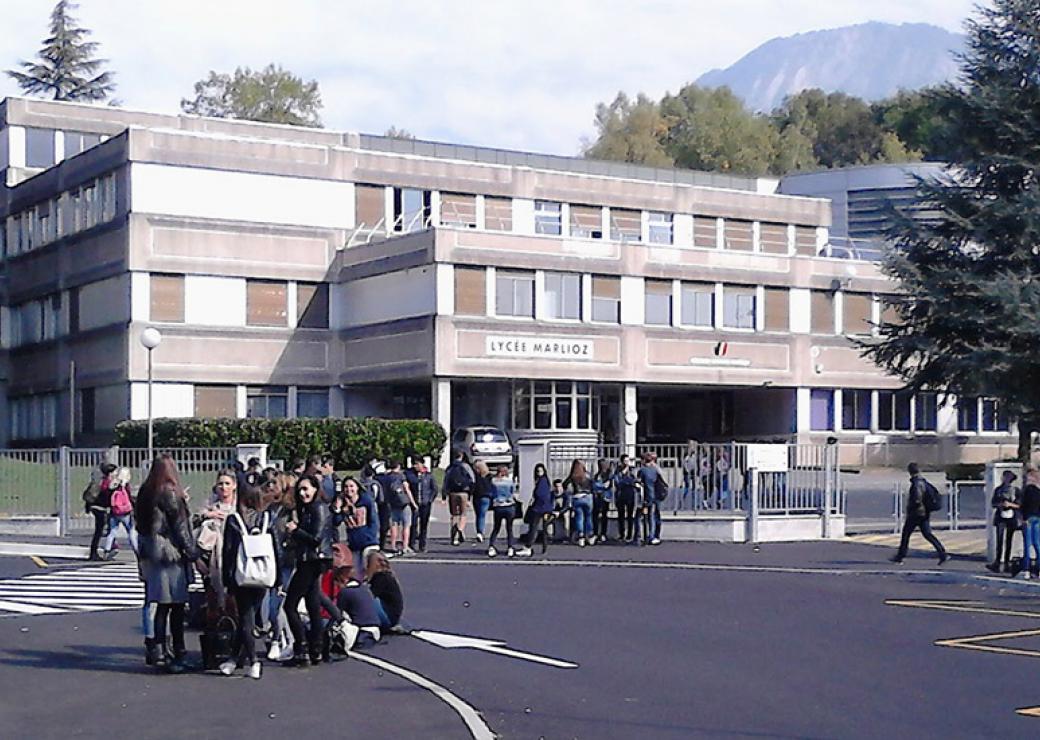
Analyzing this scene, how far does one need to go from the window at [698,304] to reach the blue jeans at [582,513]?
991 inches

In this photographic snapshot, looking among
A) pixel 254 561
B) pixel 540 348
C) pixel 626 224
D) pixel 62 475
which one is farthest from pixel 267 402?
pixel 254 561

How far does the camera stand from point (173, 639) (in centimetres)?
1364

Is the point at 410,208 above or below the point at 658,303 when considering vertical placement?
above

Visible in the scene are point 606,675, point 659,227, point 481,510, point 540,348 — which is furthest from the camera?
point 659,227

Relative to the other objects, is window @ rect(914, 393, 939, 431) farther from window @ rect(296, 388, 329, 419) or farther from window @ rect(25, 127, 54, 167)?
window @ rect(25, 127, 54, 167)

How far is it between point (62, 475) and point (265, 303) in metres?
22.0

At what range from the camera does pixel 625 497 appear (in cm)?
2939

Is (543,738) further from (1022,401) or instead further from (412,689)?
(1022,401)

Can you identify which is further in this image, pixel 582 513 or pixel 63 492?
pixel 63 492

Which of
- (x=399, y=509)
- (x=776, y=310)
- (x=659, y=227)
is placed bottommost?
(x=399, y=509)

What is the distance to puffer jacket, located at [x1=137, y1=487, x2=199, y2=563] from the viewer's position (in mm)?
13250

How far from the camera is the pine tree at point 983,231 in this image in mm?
37844

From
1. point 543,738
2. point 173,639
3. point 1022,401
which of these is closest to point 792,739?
point 543,738

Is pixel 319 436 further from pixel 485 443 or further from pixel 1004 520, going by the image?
pixel 1004 520
